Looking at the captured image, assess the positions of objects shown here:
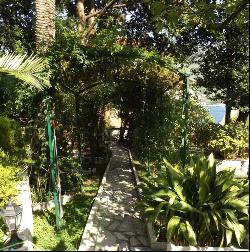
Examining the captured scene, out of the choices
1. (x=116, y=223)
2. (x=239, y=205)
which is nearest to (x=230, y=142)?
(x=116, y=223)

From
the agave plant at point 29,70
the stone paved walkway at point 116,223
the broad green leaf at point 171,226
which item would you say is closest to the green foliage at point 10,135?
the agave plant at point 29,70

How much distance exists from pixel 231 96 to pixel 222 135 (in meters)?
1.67

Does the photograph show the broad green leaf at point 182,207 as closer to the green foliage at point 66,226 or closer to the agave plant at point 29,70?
the green foliage at point 66,226

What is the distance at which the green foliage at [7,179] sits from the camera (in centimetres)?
640

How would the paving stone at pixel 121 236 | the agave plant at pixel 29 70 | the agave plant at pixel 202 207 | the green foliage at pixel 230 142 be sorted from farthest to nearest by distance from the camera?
1. the green foliage at pixel 230 142
2. the agave plant at pixel 29 70
3. the paving stone at pixel 121 236
4. the agave plant at pixel 202 207

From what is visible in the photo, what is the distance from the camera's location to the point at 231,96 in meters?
13.4

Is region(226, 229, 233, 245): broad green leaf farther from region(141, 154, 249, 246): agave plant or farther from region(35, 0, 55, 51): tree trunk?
region(35, 0, 55, 51): tree trunk

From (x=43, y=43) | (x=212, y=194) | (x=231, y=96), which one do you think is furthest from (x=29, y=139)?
(x=231, y=96)

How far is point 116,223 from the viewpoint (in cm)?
660

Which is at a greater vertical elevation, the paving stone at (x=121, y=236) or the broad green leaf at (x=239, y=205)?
the broad green leaf at (x=239, y=205)

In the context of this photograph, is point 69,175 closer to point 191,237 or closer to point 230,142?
point 191,237

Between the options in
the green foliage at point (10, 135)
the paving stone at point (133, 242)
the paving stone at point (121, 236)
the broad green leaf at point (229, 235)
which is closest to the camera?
the broad green leaf at point (229, 235)

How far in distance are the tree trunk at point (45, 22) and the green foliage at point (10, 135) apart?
6.78ft

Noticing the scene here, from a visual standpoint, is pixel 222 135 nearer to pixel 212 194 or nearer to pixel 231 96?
pixel 231 96
